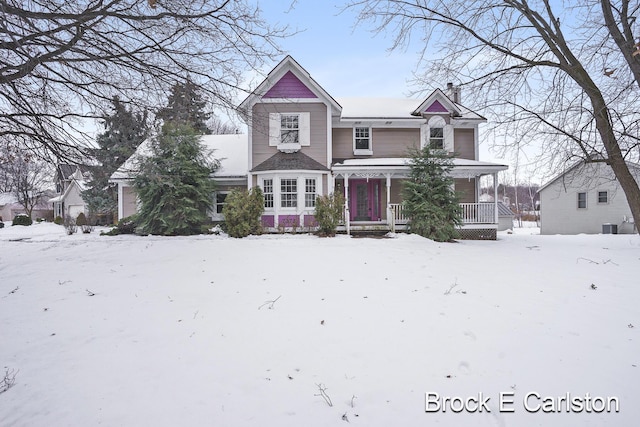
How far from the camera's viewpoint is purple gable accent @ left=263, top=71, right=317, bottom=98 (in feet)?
50.9

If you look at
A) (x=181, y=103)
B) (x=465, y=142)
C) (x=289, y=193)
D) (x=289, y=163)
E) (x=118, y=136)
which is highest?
(x=465, y=142)

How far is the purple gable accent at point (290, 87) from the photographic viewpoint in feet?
50.9

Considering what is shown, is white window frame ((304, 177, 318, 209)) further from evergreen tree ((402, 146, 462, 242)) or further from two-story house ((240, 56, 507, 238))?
evergreen tree ((402, 146, 462, 242))

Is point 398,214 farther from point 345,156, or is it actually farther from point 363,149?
point 345,156

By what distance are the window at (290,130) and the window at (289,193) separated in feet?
6.13

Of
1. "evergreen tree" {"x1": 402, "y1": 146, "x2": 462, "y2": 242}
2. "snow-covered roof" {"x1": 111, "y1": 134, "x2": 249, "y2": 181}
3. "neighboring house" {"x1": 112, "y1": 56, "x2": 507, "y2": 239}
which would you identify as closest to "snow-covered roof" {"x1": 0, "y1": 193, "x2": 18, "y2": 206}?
"snow-covered roof" {"x1": 111, "y1": 134, "x2": 249, "y2": 181}

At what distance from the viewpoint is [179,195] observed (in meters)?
14.3

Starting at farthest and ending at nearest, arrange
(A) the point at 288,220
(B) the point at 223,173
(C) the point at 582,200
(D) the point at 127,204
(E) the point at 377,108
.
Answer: (C) the point at 582,200 → (D) the point at 127,204 → (E) the point at 377,108 → (B) the point at 223,173 → (A) the point at 288,220

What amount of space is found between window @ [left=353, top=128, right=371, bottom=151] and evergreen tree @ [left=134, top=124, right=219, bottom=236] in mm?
7327

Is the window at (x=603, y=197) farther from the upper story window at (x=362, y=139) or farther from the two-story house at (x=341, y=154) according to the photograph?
the upper story window at (x=362, y=139)

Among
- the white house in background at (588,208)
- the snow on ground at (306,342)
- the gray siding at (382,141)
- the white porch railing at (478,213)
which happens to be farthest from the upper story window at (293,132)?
the white house in background at (588,208)

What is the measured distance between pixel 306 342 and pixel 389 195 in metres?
12.1

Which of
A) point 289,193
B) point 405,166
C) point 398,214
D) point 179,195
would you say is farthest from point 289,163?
point 398,214

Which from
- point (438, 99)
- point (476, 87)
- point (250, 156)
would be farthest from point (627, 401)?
point (438, 99)
